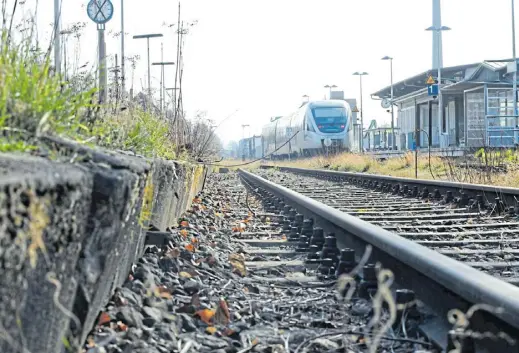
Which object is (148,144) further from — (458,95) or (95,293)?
(458,95)

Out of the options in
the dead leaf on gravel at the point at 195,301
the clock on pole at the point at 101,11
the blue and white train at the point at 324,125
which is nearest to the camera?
the dead leaf on gravel at the point at 195,301

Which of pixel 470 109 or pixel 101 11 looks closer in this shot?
pixel 101 11

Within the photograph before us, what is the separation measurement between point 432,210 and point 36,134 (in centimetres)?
727

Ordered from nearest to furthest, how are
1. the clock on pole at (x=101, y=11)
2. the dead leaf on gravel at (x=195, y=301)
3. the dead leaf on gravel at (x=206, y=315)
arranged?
the dead leaf on gravel at (x=206, y=315) → the dead leaf on gravel at (x=195, y=301) → the clock on pole at (x=101, y=11)

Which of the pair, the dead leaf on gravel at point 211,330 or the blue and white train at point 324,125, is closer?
the dead leaf on gravel at point 211,330

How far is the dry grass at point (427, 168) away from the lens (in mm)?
13441

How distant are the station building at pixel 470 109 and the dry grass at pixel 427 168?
126cm

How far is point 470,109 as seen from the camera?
110 ft

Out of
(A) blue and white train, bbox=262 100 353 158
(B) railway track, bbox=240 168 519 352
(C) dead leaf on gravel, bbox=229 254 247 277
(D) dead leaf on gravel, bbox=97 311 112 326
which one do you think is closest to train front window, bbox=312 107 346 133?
(A) blue and white train, bbox=262 100 353 158

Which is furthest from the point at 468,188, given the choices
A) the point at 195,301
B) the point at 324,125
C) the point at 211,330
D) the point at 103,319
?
the point at 324,125

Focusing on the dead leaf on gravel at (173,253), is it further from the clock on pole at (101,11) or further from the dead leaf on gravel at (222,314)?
the clock on pole at (101,11)

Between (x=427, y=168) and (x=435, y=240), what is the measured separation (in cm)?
1499

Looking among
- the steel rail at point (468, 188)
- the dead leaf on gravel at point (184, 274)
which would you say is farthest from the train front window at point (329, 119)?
the dead leaf on gravel at point (184, 274)

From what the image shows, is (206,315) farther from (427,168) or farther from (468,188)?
(427,168)
